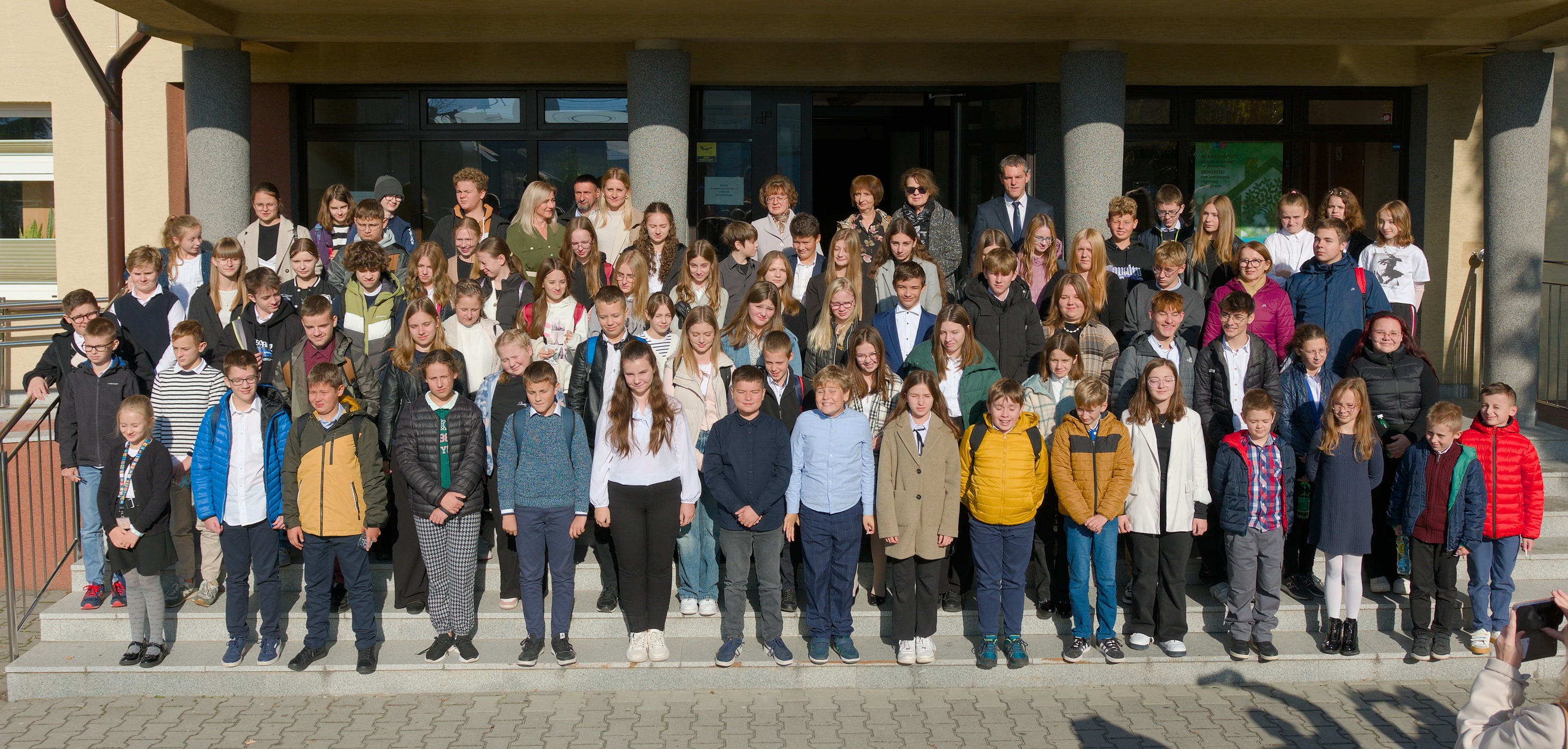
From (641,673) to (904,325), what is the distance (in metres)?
2.56

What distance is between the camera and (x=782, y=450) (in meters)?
5.86

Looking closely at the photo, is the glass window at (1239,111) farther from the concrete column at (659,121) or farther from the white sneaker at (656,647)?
the white sneaker at (656,647)

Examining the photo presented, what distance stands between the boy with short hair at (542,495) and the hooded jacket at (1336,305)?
4556 millimetres

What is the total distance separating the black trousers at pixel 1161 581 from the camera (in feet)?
19.8

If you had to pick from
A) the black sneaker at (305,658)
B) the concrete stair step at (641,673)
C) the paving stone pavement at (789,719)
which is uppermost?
the black sneaker at (305,658)

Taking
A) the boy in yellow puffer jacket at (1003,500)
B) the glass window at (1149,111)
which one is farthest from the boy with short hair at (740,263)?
the glass window at (1149,111)

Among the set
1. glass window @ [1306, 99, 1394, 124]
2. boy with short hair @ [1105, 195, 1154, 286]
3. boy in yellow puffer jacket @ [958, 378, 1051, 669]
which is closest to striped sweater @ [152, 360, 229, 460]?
boy in yellow puffer jacket @ [958, 378, 1051, 669]

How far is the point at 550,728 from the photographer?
17.8 ft

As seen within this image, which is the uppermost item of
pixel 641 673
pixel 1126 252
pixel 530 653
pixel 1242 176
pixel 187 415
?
pixel 1242 176

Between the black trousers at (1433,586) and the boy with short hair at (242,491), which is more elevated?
the boy with short hair at (242,491)

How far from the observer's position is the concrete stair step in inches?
231

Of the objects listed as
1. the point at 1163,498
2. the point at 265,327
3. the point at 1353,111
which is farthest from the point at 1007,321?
the point at 1353,111

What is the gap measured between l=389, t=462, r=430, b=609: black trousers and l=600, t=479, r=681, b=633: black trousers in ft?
3.70

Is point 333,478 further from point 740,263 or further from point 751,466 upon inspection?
point 740,263
